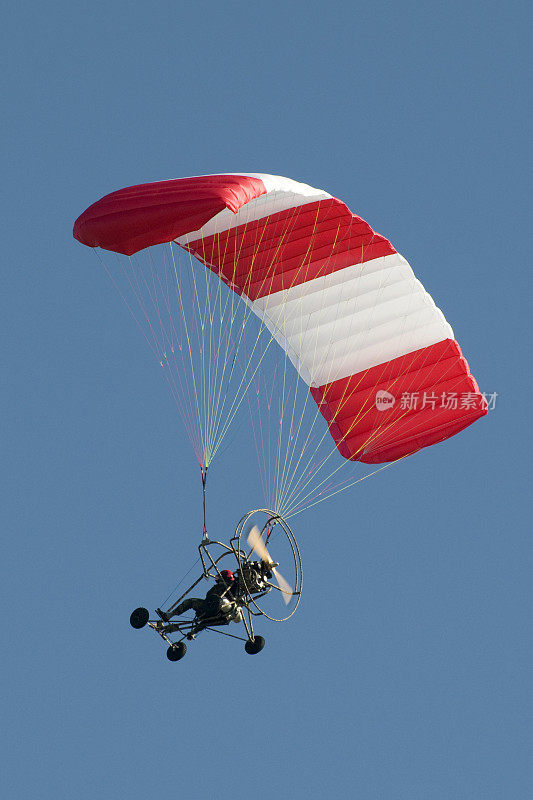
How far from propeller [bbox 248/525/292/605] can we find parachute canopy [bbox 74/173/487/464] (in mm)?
2942

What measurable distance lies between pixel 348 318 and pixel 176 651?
15.9ft

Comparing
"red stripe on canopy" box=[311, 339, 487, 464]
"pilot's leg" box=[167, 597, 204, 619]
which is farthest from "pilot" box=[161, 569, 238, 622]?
"red stripe on canopy" box=[311, 339, 487, 464]

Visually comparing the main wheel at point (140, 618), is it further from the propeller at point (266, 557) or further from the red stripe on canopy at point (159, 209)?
the red stripe on canopy at point (159, 209)

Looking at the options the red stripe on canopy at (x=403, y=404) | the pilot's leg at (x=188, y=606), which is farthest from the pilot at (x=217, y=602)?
the red stripe on canopy at (x=403, y=404)

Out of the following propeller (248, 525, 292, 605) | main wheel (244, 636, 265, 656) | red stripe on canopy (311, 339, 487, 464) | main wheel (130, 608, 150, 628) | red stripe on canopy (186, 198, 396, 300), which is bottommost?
main wheel (244, 636, 265, 656)

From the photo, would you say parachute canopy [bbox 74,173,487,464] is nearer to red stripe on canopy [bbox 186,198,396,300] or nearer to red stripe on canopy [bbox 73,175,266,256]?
red stripe on canopy [bbox 186,198,396,300]

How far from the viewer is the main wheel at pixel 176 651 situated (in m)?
17.0

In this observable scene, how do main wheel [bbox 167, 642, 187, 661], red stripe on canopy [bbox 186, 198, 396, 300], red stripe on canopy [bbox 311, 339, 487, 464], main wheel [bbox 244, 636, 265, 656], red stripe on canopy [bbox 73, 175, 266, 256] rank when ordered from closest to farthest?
red stripe on canopy [bbox 73, 175, 266, 256], main wheel [bbox 244, 636, 265, 656], main wheel [bbox 167, 642, 187, 661], red stripe on canopy [bbox 186, 198, 396, 300], red stripe on canopy [bbox 311, 339, 487, 464]

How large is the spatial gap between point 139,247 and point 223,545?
3191mm

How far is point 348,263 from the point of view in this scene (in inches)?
764

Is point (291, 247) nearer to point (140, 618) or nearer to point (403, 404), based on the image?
point (403, 404)

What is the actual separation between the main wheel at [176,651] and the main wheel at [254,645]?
0.71m

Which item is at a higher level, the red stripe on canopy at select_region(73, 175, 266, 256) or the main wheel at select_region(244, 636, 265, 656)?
the red stripe on canopy at select_region(73, 175, 266, 256)

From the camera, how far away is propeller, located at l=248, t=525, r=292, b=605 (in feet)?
55.7
